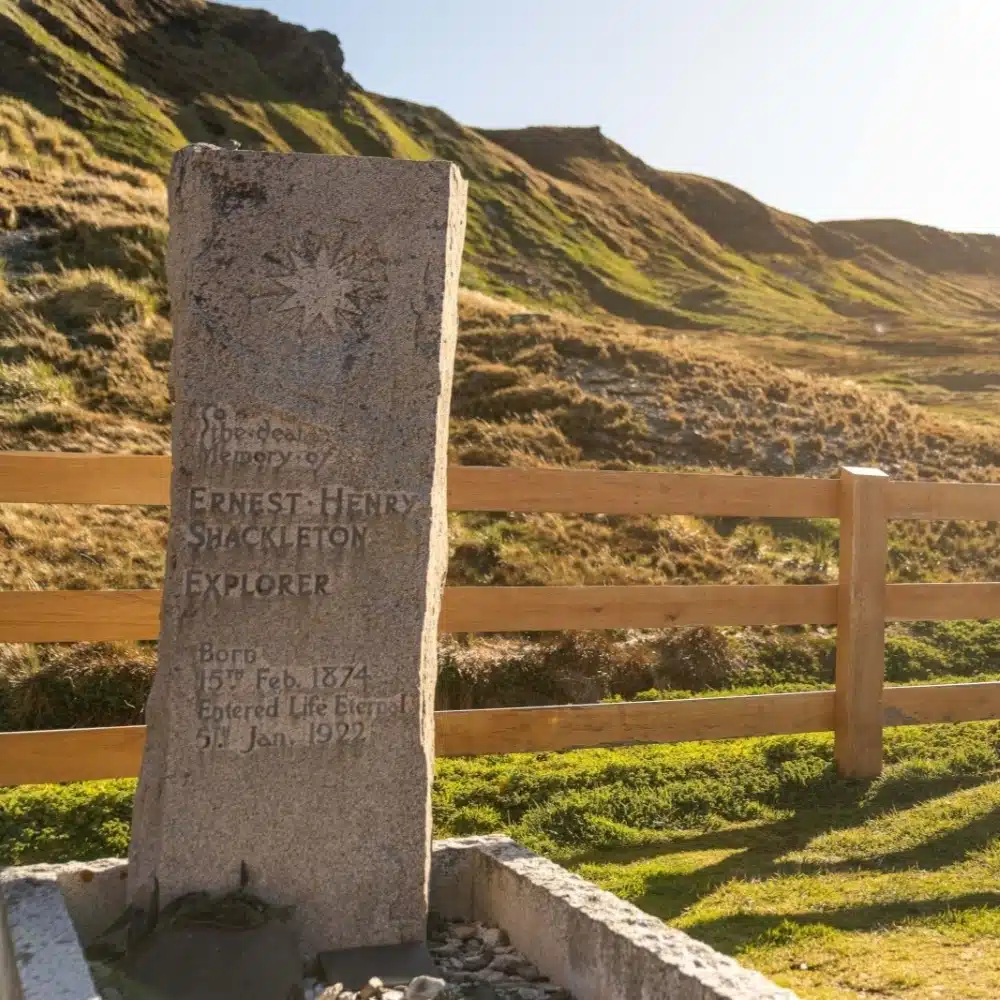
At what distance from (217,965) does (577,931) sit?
1.07 m

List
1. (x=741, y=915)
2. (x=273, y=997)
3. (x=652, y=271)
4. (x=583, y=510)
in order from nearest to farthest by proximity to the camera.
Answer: (x=273, y=997)
(x=741, y=915)
(x=583, y=510)
(x=652, y=271)

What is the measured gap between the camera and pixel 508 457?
48.9 feet

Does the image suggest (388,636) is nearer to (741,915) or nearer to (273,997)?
(273,997)

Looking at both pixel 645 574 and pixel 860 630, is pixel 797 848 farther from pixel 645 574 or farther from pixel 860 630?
pixel 645 574

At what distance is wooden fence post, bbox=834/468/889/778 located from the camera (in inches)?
241

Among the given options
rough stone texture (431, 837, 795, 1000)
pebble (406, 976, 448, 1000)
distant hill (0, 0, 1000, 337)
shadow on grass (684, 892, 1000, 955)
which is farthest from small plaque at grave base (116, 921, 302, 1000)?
distant hill (0, 0, 1000, 337)

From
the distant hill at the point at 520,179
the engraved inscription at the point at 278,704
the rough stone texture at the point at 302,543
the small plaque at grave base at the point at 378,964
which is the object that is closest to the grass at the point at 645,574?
the small plaque at grave base at the point at 378,964

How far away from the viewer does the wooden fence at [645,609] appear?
5004 millimetres

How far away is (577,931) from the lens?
3.53 meters

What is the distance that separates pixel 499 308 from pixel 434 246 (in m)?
19.1

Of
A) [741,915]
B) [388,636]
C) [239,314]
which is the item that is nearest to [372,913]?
[388,636]

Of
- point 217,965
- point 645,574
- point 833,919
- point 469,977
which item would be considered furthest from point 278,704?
point 645,574

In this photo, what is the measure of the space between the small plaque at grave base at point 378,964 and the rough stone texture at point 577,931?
346 mm

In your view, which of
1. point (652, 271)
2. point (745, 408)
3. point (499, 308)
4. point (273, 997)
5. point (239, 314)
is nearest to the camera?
point (273, 997)
